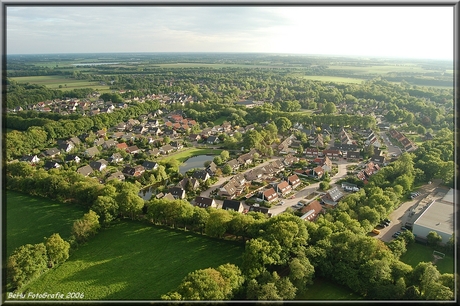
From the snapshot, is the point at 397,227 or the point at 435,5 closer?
the point at 435,5

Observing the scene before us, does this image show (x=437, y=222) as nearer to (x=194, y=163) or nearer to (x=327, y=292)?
(x=327, y=292)

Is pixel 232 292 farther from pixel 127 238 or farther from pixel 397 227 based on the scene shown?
pixel 397 227

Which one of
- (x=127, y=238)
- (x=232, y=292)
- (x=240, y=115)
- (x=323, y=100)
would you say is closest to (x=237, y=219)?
(x=232, y=292)

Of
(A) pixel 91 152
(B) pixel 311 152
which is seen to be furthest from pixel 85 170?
(B) pixel 311 152

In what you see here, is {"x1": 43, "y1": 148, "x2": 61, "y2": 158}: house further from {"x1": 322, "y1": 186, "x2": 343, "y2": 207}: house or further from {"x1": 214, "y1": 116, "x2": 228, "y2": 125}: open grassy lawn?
{"x1": 322, "y1": 186, "x2": 343, "y2": 207}: house

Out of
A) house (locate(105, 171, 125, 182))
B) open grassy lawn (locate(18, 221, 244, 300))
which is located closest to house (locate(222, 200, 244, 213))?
open grassy lawn (locate(18, 221, 244, 300))

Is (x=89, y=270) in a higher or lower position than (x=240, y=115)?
lower
